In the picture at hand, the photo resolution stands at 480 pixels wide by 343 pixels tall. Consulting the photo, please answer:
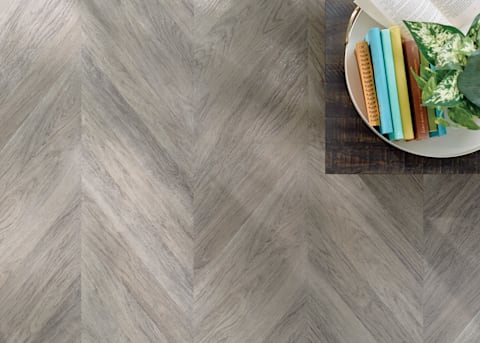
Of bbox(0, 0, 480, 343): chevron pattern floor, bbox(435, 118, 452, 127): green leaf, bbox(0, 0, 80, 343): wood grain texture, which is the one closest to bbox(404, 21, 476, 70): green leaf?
bbox(435, 118, 452, 127): green leaf

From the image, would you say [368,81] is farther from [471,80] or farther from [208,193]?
[208,193]

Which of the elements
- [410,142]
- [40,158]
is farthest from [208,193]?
[410,142]

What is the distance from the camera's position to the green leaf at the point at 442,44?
2.44 feet

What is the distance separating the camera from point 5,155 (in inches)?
51.3

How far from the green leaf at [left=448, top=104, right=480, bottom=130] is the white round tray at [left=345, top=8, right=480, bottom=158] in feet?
0.38

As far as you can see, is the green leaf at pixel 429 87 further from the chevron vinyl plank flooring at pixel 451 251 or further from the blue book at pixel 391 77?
the chevron vinyl plank flooring at pixel 451 251

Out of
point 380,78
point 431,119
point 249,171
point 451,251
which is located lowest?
point 451,251

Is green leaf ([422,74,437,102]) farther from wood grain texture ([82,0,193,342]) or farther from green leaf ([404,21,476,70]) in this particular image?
wood grain texture ([82,0,193,342])

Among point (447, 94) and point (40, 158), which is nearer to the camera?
point (447, 94)

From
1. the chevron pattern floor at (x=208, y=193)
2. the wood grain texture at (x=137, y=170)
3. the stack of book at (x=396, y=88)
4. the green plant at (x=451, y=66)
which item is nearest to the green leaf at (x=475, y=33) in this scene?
the green plant at (x=451, y=66)

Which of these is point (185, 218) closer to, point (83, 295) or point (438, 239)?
point (83, 295)

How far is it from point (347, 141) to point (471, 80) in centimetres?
26

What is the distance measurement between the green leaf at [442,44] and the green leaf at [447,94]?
0.02m

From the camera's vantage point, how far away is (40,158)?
130cm
